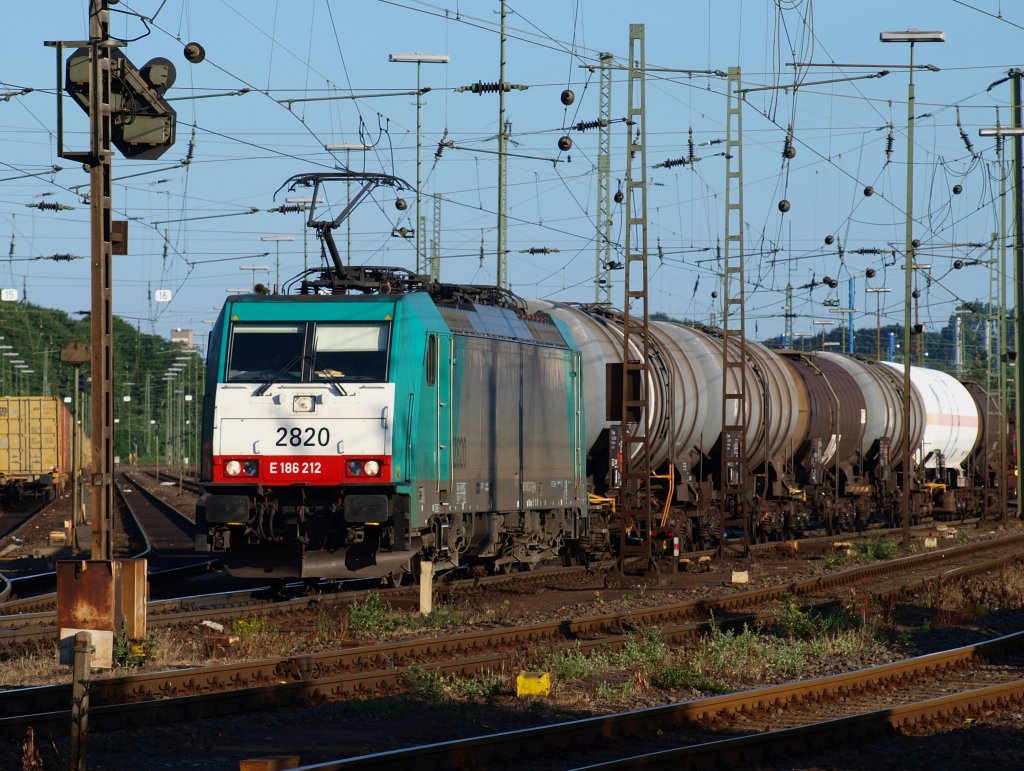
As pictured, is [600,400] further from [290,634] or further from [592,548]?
[290,634]

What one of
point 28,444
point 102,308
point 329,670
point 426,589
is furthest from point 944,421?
point 28,444

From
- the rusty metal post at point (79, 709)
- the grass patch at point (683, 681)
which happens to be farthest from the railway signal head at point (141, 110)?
the grass patch at point (683, 681)

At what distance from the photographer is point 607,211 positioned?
112ft

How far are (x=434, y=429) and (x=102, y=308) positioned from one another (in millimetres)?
5717

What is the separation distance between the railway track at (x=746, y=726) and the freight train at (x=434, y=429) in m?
6.39

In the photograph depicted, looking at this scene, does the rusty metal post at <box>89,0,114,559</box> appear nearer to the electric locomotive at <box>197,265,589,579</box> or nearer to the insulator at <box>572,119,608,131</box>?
the electric locomotive at <box>197,265,589,579</box>

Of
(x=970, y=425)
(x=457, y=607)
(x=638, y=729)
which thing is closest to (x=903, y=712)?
(x=638, y=729)

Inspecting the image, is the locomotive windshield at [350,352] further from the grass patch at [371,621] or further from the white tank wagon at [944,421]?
the white tank wagon at [944,421]

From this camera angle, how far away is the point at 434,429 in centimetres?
1762

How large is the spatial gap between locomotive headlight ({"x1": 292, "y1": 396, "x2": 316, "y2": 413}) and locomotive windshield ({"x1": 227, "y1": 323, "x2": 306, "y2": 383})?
0.25 meters

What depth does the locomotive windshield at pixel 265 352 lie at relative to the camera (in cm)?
1725

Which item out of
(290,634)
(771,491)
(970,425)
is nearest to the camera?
(290,634)

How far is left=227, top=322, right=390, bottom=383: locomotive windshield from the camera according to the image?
1709 cm

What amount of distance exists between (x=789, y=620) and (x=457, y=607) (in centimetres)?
422
